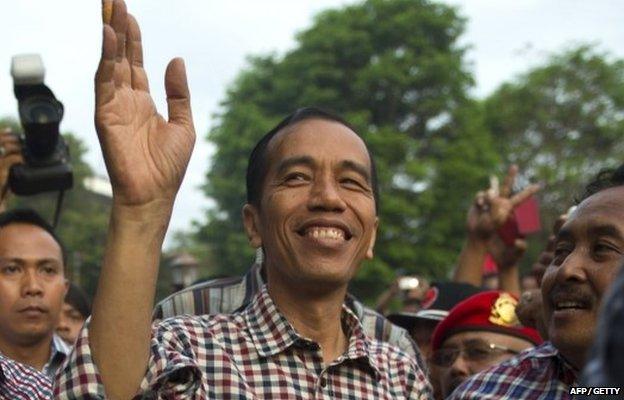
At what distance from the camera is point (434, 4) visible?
137 feet

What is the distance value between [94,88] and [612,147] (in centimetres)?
4077

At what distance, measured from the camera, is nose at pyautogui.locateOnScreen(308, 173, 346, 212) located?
334 cm

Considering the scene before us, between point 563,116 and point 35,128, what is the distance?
38.0 metres

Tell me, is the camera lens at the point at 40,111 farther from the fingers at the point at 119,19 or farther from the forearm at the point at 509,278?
the fingers at the point at 119,19

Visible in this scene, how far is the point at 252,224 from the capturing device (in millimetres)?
3602

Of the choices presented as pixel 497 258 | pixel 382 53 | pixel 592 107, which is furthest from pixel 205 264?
pixel 497 258

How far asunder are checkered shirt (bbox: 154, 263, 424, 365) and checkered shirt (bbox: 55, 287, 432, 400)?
0.92 m

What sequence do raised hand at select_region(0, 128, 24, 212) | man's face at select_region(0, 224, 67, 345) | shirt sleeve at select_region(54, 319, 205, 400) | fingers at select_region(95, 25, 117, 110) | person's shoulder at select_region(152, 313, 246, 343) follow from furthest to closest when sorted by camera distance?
raised hand at select_region(0, 128, 24, 212), man's face at select_region(0, 224, 67, 345), person's shoulder at select_region(152, 313, 246, 343), fingers at select_region(95, 25, 117, 110), shirt sleeve at select_region(54, 319, 205, 400)

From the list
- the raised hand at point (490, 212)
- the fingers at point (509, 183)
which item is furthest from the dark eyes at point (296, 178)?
the fingers at point (509, 183)

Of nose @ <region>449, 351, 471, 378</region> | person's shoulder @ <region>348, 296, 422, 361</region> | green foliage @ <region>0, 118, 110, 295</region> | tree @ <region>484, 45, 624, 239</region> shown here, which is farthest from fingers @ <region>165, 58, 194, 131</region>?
tree @ <region>484, 45, 624, 239</region>

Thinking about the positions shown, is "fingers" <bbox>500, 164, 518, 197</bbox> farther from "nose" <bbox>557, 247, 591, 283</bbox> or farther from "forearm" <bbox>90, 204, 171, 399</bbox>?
"forearm" <bbox>90, 204, 171, 399</bbox>

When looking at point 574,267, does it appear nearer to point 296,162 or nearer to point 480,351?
point 296,162

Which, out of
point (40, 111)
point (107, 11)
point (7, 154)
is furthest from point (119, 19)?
point (7, 154)

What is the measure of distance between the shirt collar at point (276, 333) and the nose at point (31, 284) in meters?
2.14
